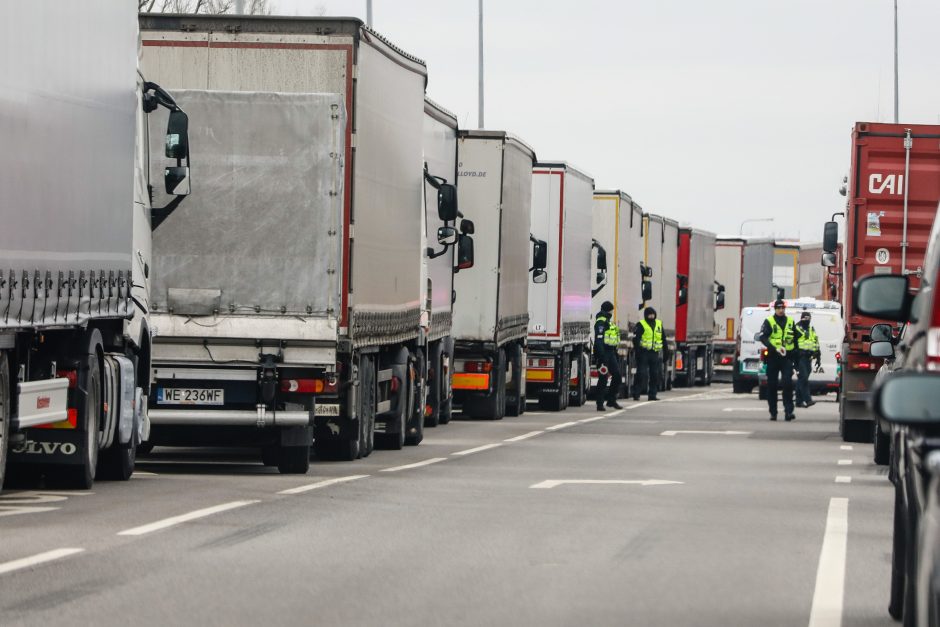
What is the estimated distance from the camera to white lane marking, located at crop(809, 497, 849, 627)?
902 centimetres

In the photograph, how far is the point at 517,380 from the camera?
108 feet

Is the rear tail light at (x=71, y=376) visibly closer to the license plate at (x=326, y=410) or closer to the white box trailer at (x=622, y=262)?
the license plate at (x=326, y=410)

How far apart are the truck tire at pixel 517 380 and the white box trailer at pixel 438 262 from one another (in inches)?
168

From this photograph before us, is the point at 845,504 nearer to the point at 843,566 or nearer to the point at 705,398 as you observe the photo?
the point at 843,566

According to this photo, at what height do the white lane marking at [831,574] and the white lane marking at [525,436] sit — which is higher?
the white lane marking at [831,574]

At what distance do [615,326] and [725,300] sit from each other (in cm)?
2551

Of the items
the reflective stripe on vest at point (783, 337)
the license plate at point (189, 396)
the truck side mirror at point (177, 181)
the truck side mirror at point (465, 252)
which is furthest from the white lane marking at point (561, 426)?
the truck side mirror at point (177, 181)

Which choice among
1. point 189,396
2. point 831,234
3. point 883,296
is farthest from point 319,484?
point 831,234

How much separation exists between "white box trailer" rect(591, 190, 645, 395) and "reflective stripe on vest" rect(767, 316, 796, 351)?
317 inches

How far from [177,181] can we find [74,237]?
8.44 feet

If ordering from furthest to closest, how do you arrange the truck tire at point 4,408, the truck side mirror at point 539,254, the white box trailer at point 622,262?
the white box trailer at point 622,262, the truck side mirror at point 539,254, the truck tire at point 4,408

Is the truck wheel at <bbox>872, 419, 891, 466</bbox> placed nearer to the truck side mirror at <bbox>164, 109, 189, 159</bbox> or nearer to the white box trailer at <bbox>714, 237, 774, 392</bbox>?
the truck side mirror at <bbox>164, 109, 189, 159</bbox>

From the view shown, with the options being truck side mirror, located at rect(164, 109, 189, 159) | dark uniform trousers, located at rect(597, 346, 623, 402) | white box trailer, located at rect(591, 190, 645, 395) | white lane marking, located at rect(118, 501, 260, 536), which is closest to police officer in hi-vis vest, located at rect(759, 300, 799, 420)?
dark uniform trousers, located at rect(597, 346, 623, 402)

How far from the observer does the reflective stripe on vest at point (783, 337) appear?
3170 centimetres
